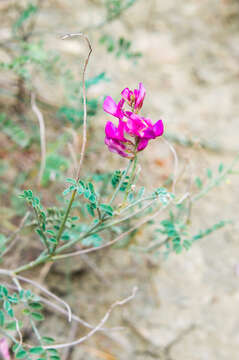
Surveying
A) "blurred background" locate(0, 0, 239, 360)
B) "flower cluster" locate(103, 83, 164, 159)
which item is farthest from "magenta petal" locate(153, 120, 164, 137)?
"blurred background" locate(0, 0, 239, 360)

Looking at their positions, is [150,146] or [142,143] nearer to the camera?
[142,143]

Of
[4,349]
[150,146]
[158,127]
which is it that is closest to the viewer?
[158,127]

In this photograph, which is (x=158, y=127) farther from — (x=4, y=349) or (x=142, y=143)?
(x=4, y=349)

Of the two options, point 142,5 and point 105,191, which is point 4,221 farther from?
point 142,5

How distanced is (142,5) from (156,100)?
1.54 ft

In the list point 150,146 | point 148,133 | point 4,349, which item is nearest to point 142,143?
point 148,133

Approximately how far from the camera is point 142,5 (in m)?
1.86

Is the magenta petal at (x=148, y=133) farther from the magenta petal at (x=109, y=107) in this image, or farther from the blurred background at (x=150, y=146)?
the blurred background at (x=150, y=146)

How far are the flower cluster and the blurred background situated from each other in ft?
1.14

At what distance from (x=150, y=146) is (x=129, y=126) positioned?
920mm

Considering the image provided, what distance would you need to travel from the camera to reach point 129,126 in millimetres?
673

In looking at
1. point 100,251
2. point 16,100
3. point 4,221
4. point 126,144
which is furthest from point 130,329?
point 16,100

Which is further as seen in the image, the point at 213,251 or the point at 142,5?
the point at 142,5

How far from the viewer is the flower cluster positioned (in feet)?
2.19
